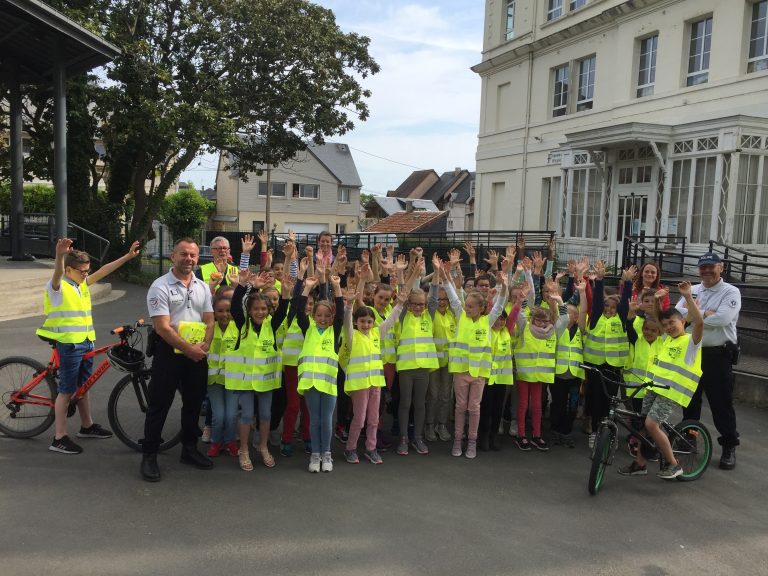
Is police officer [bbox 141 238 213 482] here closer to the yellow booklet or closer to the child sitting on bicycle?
the yellow booklet

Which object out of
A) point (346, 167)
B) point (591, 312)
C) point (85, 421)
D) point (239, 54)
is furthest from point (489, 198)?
point (346, 167)

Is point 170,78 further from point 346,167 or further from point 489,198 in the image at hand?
point 346,167

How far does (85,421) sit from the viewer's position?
590cm

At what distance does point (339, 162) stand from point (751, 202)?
151 ft

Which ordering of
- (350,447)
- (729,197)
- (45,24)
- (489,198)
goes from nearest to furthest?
1. (350,447)
2. (45,24)
3. (729,197)
4. (489,198)

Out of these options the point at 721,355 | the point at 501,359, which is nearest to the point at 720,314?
the point at 721,355

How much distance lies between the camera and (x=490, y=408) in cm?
623

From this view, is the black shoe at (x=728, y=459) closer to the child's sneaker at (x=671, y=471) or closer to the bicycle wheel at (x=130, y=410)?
the child's sneaker at (x=671, y=471)

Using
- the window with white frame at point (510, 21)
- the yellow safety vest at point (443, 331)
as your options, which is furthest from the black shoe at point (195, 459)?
the window with white frame at point (510, 21)

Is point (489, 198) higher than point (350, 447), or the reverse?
point (489, 198)

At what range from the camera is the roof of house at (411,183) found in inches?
3312

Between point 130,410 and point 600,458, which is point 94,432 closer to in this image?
point 130,410

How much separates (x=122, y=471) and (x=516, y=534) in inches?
125

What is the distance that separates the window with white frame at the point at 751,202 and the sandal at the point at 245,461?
13.8 metres
